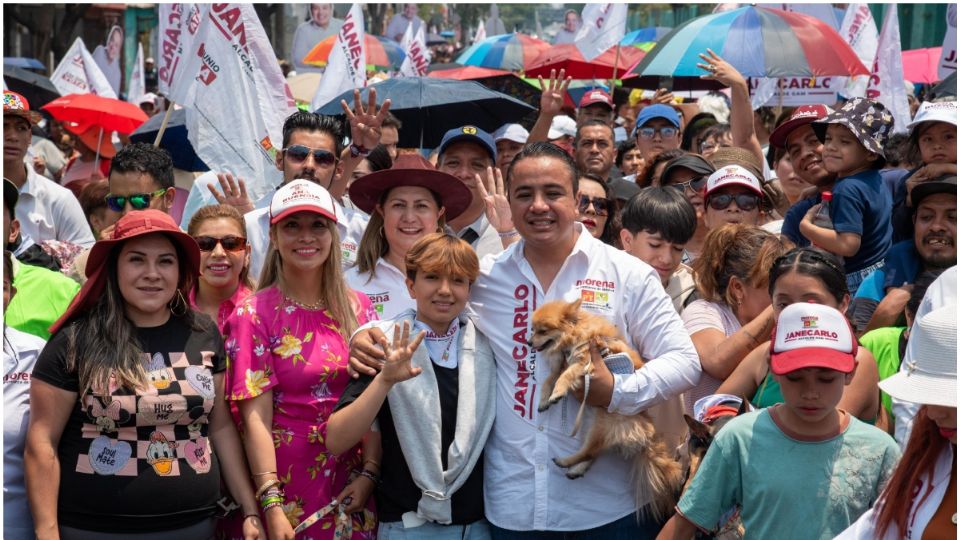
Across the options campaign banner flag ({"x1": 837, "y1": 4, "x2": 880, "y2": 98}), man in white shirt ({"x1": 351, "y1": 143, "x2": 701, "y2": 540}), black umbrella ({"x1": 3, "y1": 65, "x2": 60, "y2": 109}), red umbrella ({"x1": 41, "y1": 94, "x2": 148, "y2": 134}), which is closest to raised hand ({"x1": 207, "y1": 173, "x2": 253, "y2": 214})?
man in white shirt ({"x1": 351, "y1": 143, "x2": 701, "y2": 540})

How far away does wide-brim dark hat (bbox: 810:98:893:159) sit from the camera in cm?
588

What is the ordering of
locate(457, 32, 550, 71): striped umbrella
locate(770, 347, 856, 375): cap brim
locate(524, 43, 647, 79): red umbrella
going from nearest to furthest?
1. locate(770, 347, 856, 375): cap brim
2. locate(524, 43, 647, 79): red umbrella
3. locate(457, 32, 550, 71): striped umbrella

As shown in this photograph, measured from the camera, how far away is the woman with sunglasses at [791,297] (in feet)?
13.8

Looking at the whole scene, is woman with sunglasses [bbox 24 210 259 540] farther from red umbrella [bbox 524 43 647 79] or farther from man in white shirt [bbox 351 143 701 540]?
red umbrella [bbox 524 43 647 79]

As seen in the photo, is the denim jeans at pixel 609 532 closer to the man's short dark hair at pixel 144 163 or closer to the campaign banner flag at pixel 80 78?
the man's short dark hair at pixel 144 163

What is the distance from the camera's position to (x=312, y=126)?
6441 millimetres

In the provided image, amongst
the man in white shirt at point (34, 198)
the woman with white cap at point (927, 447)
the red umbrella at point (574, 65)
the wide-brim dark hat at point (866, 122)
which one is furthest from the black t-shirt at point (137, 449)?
the red umbrella at point (574, 65)

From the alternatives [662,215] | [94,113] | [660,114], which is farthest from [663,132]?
[94,113]

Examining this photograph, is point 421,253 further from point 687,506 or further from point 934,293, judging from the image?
point 934,293

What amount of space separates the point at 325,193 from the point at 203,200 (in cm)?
260

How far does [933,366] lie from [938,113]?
10.8 feet

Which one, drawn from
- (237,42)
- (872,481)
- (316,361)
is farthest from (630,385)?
(237,42)

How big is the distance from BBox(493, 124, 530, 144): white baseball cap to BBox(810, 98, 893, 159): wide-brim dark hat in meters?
2.52

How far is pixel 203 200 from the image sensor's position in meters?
7.09
